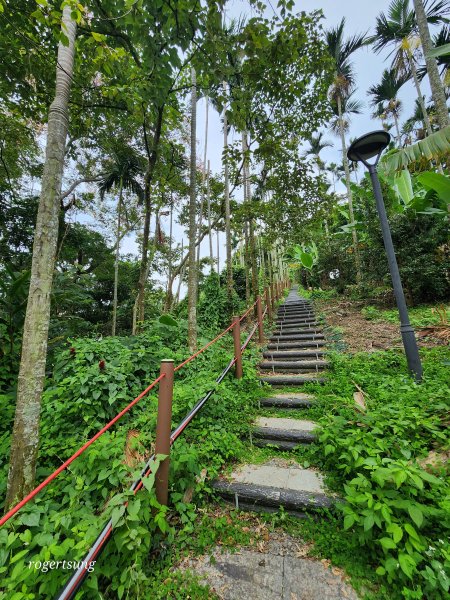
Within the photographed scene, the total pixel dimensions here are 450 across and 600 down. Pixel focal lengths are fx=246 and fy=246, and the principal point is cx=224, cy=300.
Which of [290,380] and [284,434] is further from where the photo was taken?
[290,380]

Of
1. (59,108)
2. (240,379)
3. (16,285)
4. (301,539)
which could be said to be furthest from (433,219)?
(16,285)

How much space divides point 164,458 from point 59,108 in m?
2.65

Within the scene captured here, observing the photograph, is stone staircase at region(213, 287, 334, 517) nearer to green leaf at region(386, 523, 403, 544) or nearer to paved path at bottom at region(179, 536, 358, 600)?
paved path at bottom at region(179, 536, 358, 600)

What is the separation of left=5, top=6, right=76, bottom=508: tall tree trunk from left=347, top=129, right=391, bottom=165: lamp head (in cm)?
307

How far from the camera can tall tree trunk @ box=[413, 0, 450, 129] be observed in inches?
144

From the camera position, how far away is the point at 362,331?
5.09 meters

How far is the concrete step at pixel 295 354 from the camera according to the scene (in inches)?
178

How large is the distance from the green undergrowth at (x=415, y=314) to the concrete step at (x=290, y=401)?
111 inches

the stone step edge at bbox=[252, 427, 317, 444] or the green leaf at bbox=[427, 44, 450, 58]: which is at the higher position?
the green leaf at bbox=[427, 44, 450, 58]

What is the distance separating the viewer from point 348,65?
8992 millimetres

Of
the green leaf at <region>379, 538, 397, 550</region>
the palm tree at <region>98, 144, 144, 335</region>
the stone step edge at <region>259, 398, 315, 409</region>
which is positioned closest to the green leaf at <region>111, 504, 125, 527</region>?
the green leaf at <region>379, 538, 397, 550</region>

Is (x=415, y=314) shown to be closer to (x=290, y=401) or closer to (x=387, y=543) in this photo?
(x=290, y=401)

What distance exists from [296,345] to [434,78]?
503 centimetres

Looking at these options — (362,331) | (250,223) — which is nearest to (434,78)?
(250,223)
